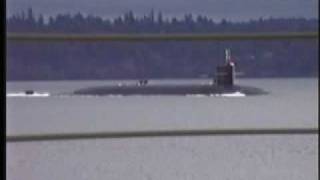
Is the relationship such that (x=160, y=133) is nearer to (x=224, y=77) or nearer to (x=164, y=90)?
(x=224, y=77)

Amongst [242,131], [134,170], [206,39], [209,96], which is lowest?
[209,96]

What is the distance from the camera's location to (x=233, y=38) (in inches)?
31.1

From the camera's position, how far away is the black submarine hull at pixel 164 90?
631 inches

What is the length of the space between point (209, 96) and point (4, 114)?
18.8 metres

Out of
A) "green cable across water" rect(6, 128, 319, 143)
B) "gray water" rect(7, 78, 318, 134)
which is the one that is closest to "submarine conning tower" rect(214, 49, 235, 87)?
"gray water" rect(7, 78, 318, 134)

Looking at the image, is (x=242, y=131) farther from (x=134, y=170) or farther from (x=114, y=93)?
(x=114, y=93)

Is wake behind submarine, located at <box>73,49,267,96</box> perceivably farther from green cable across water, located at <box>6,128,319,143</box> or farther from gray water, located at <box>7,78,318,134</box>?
green cable across water, located at <box>6,128,319,143</box>

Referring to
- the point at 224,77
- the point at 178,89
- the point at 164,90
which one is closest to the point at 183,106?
the point at 164,90

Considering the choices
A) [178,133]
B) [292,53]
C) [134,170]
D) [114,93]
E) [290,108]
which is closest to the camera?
[178,133]

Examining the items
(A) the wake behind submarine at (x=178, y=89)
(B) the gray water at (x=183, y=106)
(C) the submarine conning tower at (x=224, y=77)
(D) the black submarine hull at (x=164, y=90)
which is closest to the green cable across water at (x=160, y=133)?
(B) the gray water at (x=183, y=106)

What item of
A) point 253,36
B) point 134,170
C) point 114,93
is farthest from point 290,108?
point 253,36

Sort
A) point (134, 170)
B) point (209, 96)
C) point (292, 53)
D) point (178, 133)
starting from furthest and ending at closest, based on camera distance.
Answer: point (209, 96), point (134, 170), point (292, 53), point (178, 133)

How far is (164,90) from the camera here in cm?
1755

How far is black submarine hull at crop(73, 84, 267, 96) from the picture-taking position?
16030 mm
